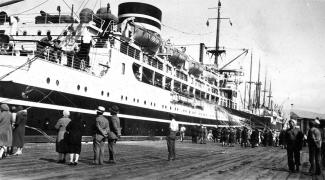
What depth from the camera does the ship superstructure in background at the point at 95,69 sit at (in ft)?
55.6

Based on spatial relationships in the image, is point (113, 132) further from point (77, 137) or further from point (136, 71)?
point (136, 71)

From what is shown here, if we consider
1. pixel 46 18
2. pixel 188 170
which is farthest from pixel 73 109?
pixel 188 170

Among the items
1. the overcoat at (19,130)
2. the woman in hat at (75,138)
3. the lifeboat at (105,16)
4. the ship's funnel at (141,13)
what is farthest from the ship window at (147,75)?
the woman in hat at (75,138)

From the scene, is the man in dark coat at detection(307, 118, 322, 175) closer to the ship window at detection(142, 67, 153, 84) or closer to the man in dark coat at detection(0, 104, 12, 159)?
the man in dark coat at detection(0, 104, 12, 159)

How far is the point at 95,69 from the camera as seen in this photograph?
22.9 meters

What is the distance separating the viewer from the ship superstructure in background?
16.9m

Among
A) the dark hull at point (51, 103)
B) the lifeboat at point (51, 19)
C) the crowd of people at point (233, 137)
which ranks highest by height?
the lifeboat at point (51, 19)

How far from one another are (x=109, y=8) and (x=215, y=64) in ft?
108

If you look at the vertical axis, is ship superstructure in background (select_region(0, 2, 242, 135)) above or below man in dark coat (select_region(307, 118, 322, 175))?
above

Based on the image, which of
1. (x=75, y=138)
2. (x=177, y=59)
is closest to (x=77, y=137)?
(x=75, y=138)

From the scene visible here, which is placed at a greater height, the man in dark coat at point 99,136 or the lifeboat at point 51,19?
the lifeboat at point 51,19

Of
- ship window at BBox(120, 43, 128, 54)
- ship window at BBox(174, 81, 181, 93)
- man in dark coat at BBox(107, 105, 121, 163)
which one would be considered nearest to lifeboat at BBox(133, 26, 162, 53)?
ship window at BBox(120, 43, 128, 54)

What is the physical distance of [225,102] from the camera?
2223 inches

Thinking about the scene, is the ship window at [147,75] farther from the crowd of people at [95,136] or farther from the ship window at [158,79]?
the crowd of people at [95,136]
